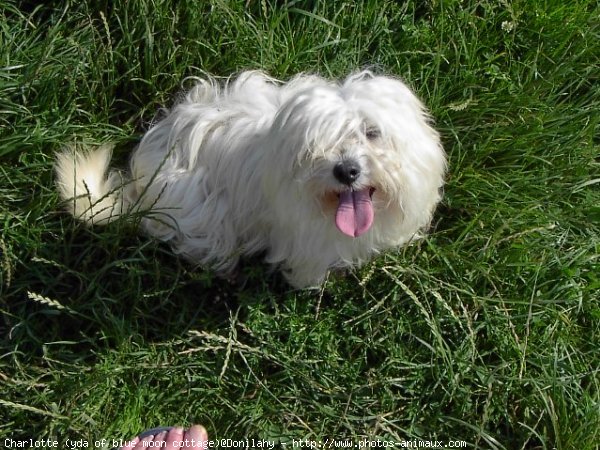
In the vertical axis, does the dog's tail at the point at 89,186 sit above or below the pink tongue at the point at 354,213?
below

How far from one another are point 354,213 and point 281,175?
273 mm

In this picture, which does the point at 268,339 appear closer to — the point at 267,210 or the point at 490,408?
the point at 267,210

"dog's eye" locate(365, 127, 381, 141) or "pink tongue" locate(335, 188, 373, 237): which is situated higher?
"dog's eye" locate(365, 127, 381, 141)

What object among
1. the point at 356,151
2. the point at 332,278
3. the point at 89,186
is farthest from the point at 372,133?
the point at 89,186

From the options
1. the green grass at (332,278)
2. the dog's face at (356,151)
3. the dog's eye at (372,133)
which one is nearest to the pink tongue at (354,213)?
the dog's face at (356,151)

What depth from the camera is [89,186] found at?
2861mm

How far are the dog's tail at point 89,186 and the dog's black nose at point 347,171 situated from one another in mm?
957

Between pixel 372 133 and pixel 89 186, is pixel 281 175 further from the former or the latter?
pixel 89 186

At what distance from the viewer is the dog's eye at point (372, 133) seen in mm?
2285

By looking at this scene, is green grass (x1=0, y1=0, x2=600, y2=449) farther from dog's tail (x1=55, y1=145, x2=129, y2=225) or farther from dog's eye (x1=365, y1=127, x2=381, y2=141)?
dog's eye (x1=365, y1=127, x2=381, y2=141)

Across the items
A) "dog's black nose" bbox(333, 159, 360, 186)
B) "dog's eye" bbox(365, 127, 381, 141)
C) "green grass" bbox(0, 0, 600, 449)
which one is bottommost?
"green grass" bbox(0, 0, 600, 449)

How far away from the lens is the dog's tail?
2.85 metres

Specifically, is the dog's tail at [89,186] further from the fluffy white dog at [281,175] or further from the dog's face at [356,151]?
the dog's face at [356,151]

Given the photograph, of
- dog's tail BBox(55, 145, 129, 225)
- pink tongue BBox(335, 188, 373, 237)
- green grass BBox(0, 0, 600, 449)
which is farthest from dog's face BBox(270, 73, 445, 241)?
dog's tail BBox(55, 145, 129, 225)
